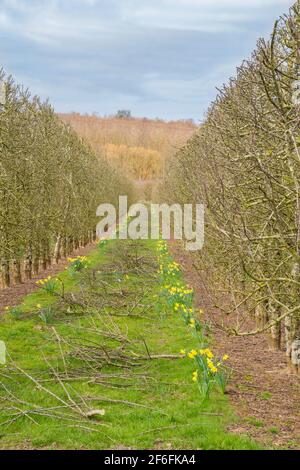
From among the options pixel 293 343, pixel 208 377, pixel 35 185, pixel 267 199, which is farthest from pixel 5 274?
pixel 267 199

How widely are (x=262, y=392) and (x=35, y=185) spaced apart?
11967mm

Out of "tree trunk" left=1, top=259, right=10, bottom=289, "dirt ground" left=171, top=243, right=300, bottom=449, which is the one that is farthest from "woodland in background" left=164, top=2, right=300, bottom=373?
"tree trunk" left=1, top=259, right=10, bottom=289

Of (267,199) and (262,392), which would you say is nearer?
(267,199)

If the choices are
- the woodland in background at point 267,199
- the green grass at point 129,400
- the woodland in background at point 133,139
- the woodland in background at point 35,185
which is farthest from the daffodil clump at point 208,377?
the woodland in background at point 133,139

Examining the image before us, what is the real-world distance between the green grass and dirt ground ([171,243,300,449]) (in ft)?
0.93

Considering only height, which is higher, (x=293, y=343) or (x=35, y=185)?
(x=35, y=185)

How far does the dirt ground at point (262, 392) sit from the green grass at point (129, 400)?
283 mm

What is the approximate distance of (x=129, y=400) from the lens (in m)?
7.14

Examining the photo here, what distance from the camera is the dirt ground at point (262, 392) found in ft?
19.9

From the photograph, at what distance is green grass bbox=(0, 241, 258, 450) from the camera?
230 inches

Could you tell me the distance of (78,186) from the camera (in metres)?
24.8

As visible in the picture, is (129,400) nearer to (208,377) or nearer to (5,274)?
(208,377)

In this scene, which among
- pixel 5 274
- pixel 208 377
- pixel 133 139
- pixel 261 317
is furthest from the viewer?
pixel 133 139

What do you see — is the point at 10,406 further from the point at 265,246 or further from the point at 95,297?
the point at 95,297
